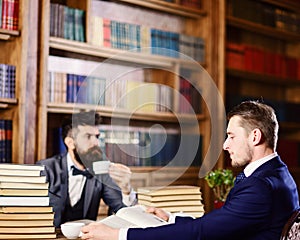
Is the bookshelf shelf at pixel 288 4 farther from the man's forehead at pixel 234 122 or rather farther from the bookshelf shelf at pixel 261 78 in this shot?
the man's forehead at pixel 234 122

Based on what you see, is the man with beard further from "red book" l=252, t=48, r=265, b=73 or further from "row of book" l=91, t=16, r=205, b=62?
"red book" l=252, t=48, r=265, b=73

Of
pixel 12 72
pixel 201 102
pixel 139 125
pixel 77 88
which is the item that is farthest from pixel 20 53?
pixel 201 102

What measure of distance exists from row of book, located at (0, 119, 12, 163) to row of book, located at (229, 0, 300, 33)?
1988 mm

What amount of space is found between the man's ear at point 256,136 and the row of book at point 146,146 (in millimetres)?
1339

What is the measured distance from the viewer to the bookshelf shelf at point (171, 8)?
155 inches

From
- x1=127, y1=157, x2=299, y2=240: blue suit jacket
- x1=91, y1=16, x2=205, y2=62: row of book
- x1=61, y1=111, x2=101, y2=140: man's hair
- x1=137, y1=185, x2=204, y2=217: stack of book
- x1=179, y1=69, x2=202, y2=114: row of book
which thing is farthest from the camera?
x1=179, y1=69, x2=202, y2=114: row of book

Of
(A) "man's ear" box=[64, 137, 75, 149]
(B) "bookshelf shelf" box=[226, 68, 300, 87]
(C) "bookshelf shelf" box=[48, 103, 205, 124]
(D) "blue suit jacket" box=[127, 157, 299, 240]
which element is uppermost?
(B) "bookshelf shelf" box=[226, 68, 300, 87]

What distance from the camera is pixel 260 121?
2234 millimetres

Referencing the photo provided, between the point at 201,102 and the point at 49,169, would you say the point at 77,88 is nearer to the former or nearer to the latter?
the point at 49,169

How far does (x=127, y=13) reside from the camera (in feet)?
13.4

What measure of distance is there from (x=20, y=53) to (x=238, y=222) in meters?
1.70

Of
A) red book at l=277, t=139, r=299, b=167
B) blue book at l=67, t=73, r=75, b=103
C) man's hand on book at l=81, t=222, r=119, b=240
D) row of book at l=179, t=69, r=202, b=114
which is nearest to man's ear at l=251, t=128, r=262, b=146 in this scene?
man's hand on book at l=81, t=222, r=119, b=240

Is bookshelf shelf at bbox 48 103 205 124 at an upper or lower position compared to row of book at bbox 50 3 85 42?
lower

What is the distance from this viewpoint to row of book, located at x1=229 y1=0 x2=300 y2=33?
4.52 m
